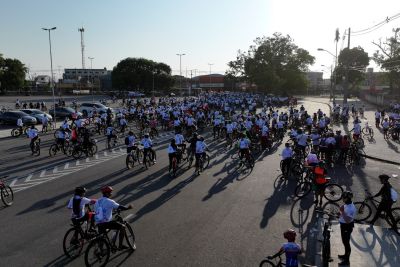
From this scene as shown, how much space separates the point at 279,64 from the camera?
293 ft

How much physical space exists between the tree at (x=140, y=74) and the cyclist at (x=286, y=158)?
278 feet

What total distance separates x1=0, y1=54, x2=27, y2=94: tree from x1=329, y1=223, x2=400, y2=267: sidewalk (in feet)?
294

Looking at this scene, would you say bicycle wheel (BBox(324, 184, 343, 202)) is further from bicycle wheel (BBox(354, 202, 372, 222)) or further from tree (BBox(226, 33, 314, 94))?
tree (BBox(226, 33, 314, 94))

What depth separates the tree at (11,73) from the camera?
85375 mm

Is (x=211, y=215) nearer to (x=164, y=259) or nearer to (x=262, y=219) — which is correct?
(x=262, y=219)

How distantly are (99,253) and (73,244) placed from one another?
101cm

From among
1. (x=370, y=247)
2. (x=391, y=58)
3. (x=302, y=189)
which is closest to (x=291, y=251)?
(x=370, y=247)

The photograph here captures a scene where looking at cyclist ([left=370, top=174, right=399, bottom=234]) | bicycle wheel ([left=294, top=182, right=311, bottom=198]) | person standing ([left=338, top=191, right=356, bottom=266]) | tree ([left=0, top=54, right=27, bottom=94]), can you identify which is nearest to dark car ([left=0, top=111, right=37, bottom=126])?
bicycle wheel ([left=294, top=182, right=311, bottom=198])

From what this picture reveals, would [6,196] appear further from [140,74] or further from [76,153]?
[140,74]

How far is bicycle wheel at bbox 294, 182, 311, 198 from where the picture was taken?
1256 centimetres

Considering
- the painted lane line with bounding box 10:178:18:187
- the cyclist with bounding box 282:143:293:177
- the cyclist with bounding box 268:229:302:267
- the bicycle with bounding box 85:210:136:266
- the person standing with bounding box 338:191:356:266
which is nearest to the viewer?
the cyclist with bounding box 268:229:302:267

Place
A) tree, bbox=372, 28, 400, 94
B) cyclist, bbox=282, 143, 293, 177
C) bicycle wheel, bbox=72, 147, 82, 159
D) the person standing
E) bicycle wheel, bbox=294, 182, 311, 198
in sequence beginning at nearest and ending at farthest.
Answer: the person standing < bicycle wheel, bbox=294, 182, 311, 198 < cyclist, bbox=282, 143, 293, 177 < bicycle wheel, bbox=72, 147, 82, 159 < tree, bbox=372, 28, 400, 94

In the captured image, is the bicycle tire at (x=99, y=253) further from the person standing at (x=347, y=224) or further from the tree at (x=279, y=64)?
the tree at (x=279, y=64)

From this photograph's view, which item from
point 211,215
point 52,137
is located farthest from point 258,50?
point 211,215
